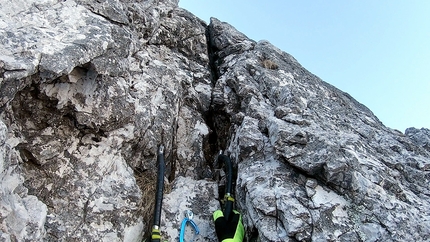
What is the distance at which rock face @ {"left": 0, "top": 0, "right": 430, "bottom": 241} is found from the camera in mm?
5781

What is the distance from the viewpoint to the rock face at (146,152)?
228 inches

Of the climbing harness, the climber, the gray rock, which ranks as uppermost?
the gray rock

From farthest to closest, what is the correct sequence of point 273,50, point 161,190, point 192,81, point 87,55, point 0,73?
point 273,50
point 192,81
point 161,190
point 87,55
point 0,73

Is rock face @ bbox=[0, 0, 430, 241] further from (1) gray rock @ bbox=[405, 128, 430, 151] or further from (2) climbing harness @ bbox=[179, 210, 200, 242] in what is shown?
(1) gray rock @ bbox=[405, 128, 430, 151]

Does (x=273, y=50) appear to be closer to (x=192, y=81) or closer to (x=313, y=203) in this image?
(x=192, y=81)

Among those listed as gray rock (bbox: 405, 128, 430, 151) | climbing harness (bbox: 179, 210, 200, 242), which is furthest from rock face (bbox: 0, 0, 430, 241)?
gray rock (bbox: 405, 128, 430, 151)

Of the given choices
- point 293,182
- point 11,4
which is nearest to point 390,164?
point 293,182

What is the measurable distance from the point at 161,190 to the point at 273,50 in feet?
26.4

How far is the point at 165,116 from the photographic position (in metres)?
8.41

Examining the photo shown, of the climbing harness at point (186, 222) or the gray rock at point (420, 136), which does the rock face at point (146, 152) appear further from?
the gray rock at point (420, 136)

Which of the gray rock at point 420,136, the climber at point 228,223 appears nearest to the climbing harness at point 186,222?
the climber at point 228,223

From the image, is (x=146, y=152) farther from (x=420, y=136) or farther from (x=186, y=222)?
(x=420, y=136)

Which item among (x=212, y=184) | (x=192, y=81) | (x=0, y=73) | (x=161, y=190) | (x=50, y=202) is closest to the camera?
(x=0, y=73)

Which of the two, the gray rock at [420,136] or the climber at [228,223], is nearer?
the climber at [228,223]
